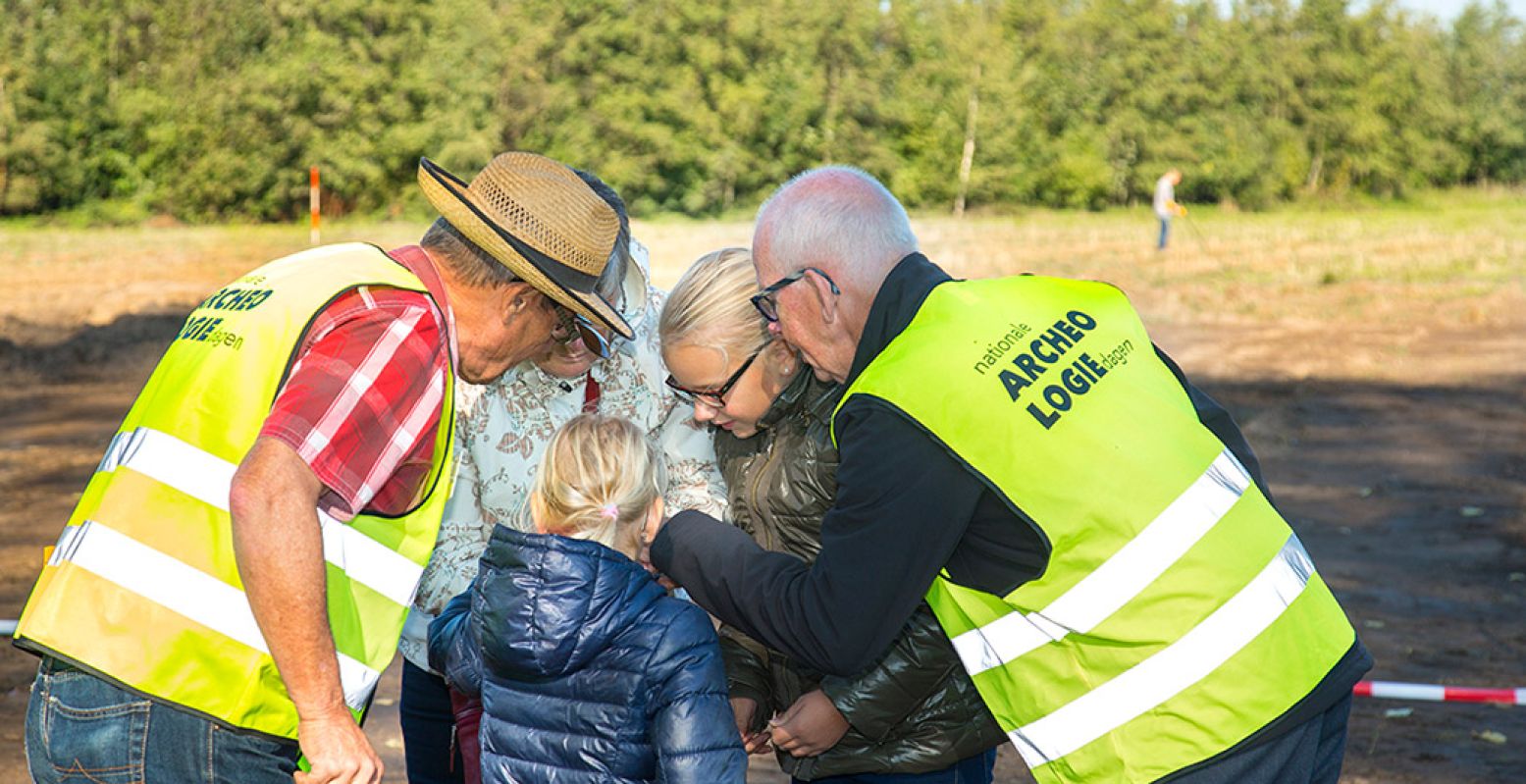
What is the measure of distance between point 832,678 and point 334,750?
0.95 m

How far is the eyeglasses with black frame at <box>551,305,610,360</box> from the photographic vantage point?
2.74 meters

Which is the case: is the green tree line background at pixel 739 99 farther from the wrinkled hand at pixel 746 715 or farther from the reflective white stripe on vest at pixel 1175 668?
the reflective white stripe on vest at pixel 1175 668

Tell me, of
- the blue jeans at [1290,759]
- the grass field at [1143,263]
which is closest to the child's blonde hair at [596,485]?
the blue jeans at [1290,759]

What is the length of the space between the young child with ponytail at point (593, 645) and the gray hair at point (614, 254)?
29cm

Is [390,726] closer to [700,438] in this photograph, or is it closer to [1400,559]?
[700,438]

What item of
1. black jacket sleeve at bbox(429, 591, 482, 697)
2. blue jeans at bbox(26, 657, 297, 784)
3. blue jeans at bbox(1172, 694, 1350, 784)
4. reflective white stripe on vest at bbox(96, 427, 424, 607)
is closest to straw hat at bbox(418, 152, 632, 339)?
reflective white stripe on vest at bbox(96, 427, 424, 607)

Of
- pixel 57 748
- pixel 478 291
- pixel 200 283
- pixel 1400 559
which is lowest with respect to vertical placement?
pixel 200 283

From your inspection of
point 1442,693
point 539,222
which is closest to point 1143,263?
point 1442,693

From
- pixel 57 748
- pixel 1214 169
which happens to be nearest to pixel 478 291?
pixel 57 748

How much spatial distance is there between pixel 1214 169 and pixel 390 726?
57646mm

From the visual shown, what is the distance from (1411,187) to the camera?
6631cm

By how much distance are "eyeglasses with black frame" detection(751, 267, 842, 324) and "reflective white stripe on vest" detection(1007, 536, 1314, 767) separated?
83 cm

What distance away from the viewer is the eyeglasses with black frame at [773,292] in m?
2.55

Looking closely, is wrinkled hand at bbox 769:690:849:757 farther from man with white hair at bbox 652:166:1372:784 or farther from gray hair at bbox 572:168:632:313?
gray hair at bbox 572:168:632:313
